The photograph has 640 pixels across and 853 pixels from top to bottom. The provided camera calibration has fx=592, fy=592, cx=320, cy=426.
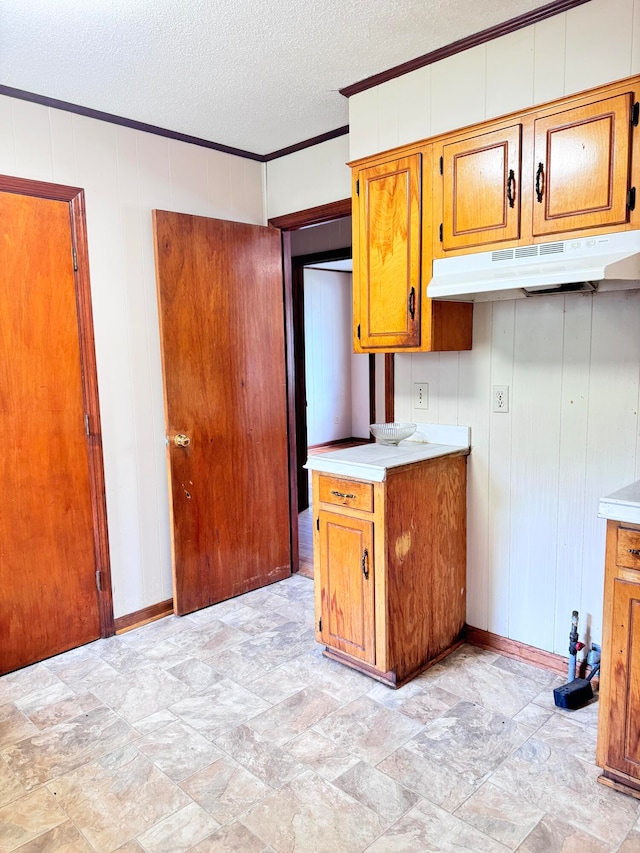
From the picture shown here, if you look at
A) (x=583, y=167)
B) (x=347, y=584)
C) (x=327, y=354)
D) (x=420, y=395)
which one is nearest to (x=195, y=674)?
(x=347, y=584)

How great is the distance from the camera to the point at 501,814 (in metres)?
1.73

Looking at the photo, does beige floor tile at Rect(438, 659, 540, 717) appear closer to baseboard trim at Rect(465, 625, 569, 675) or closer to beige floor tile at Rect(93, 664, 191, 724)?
baseboard trim at Rect(465, 625, 569, 675)

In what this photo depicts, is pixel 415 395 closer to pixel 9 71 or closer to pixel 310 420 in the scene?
pixel 9 71

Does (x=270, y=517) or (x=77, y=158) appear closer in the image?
(x=77, y=158)

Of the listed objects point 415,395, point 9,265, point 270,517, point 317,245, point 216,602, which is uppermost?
point 317,245

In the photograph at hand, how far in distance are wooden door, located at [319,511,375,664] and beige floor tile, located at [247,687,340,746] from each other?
0.25 m

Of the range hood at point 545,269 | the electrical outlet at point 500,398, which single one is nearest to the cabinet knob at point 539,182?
the range hood at point 545,269

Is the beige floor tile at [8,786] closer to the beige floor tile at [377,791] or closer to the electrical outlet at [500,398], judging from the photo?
the beige floor tile at [377,791]

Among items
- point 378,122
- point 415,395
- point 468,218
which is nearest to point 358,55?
point 378,122

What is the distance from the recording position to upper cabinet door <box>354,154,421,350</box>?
2422 mm

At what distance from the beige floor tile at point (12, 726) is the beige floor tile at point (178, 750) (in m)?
0.45

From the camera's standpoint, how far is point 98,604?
9.52ft

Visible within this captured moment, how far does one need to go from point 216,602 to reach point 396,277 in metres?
2.01

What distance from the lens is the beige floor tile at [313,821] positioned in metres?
1.65
